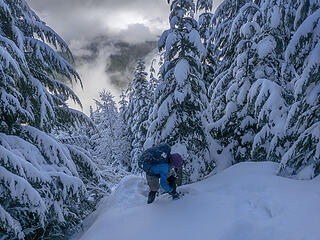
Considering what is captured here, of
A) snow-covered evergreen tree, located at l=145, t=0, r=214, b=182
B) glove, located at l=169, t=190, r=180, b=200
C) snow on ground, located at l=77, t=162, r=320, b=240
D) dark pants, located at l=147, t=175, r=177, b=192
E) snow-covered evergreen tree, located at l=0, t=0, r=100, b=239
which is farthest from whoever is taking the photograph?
snow-covered evergreen tree, located at l=145, t=0, r=214, b=182

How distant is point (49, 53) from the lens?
22.5ft

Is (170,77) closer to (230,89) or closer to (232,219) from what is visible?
(230,89)

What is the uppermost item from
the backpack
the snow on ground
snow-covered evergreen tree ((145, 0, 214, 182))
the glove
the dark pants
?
snow-covered evergreen tree ((145, 0, 214, 182))

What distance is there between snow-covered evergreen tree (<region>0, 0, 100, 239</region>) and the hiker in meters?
1.73

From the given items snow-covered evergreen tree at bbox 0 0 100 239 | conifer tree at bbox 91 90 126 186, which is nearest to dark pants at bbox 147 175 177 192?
snow-covered evergreen tree at bbox 0 0 100 239

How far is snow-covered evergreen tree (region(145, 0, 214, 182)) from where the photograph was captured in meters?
9.59

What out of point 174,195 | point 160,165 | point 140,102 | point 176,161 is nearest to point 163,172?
point 160,165

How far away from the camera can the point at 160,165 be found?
5.84m

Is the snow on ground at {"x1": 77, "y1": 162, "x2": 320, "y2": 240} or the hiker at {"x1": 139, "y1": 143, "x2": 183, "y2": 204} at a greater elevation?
the hiker at {"x1": 139, "y1": 143, "x2": 183, "y2": 204}

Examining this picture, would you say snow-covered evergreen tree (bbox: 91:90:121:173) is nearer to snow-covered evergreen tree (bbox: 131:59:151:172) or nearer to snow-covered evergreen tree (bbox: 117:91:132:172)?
snow-covered evergreen tree (bbox: 117:91:132:172)

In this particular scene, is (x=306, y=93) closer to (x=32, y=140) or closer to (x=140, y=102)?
(x=32, y=140)

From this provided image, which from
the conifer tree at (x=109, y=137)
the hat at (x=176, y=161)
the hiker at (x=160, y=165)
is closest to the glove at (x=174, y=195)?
the hiker at (x=160, y=165)

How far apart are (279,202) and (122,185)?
588cm

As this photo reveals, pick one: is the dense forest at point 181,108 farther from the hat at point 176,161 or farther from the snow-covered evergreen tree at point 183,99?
the hat at point 176,161
